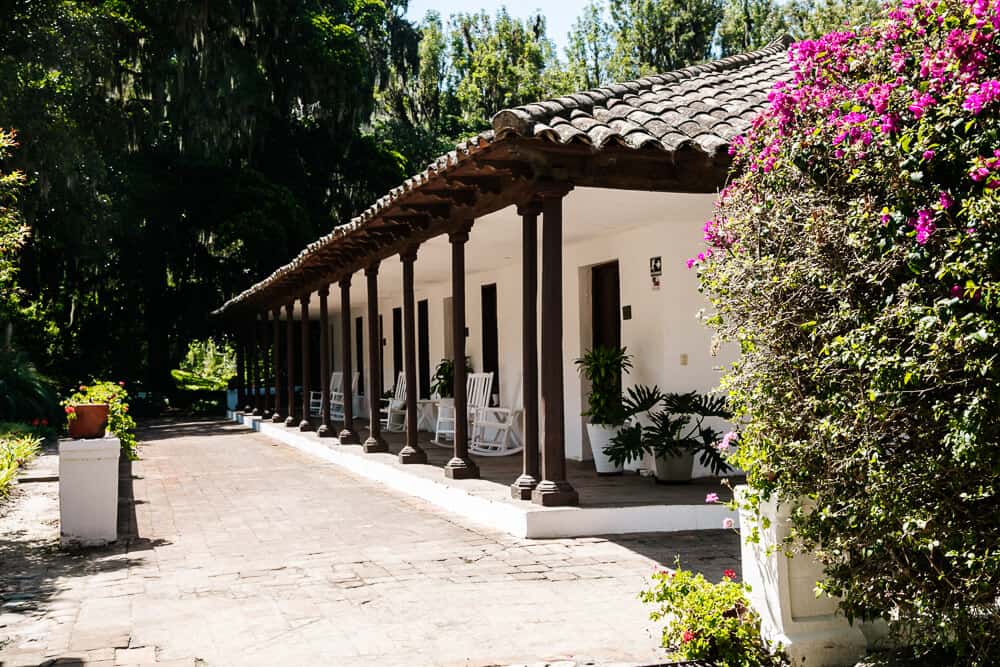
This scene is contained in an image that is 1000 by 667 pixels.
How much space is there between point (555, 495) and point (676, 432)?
6.21 feet

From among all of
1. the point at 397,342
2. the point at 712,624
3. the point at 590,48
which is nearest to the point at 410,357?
the point at 712,624

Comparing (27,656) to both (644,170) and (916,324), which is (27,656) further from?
(644,170)

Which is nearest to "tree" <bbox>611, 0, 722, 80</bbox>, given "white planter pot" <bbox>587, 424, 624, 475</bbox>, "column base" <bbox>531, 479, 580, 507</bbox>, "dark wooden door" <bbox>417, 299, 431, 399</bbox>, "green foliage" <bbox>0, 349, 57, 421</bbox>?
"dark wooden door" <bbox>417, 299, 431, 399</bbox>

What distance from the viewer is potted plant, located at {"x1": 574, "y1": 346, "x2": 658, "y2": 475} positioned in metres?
9.08

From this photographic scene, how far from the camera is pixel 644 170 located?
23.7 ft

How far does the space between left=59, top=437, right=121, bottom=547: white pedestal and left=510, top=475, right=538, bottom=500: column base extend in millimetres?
2982

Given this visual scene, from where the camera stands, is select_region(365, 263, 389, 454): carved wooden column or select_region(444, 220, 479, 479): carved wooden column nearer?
select_region(444, 220, 479, 479): carved wooden column

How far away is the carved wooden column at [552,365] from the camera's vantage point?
6992 mm

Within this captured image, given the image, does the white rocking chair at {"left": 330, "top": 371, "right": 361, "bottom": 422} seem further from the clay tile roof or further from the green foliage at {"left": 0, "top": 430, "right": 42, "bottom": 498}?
the clay tile roof

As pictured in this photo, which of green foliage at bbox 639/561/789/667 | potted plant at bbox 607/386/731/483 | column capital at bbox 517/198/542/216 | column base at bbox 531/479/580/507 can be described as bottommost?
green foliage at bbox 639/561/789/667

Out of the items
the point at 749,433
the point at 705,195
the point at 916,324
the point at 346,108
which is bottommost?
the point at 749,433

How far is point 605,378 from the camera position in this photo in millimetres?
9516

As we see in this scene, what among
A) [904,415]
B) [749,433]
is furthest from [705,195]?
[904,415]

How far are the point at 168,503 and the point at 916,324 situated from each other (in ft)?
26.0
